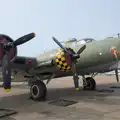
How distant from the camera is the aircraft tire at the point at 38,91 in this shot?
10.6 metres

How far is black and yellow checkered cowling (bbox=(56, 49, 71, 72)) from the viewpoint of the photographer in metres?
10.0

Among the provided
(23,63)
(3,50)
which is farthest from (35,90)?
(3,50)

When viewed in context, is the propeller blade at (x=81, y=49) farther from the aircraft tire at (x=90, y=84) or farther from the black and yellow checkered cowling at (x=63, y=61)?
the aircraft tire at (x=90, y=84)

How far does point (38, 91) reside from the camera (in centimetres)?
1068

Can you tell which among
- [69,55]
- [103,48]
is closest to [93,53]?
[103,48]

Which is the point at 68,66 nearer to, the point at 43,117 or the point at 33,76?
the point at 33,76

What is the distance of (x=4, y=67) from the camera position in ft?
27.5

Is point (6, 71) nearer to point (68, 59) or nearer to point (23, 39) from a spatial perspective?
point (23, 39)

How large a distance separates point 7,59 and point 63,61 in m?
2.83

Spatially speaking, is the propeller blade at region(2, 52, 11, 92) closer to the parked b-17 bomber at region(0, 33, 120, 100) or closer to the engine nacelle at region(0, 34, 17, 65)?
the engine nacelle at region(0, 34, 17, 65)

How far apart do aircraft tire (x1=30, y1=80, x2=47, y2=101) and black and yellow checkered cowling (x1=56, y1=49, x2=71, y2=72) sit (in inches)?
61.3

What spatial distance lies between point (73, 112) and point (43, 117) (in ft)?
4.09

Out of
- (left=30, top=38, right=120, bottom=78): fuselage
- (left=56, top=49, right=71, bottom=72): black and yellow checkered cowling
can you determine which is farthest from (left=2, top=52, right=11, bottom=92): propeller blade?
(left=56, top=49, right=71, bottom=72): black and yellow checkered cowling

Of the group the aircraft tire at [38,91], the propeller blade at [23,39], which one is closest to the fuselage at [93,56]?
the aircraft tire at [38,91]
